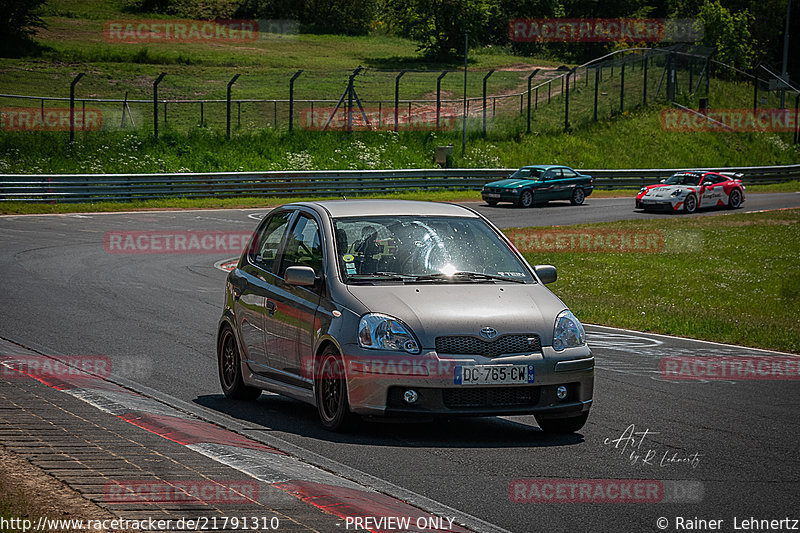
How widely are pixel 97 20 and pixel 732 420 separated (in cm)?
9324

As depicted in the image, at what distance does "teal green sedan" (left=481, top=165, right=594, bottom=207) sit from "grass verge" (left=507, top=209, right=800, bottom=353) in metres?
7.38

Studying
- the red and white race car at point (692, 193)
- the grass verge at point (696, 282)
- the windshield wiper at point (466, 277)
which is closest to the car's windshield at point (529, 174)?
the red and white race car at point (692, 193)

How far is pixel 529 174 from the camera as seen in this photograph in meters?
40.0

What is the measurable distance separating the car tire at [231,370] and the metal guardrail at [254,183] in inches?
1024

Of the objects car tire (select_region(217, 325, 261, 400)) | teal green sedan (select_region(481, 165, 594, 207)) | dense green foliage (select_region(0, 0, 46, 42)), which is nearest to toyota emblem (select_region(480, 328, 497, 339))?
car tire (select_region(217, 325, 261, 400))

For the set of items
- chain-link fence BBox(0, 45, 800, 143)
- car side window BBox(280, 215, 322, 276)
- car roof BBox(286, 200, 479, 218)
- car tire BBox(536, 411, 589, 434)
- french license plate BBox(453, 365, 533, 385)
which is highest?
car roof BBox(286, 200, 479, 218)

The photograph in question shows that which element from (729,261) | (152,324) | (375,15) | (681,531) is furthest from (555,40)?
(681,531)

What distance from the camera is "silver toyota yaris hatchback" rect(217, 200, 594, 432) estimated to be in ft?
24.7

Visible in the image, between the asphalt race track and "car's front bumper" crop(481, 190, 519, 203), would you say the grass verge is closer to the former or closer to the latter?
the asphalt race track

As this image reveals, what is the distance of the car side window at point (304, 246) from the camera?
870 centimetres

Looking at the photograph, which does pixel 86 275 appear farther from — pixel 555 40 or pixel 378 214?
pixel 555 40

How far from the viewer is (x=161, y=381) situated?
10.0 metres

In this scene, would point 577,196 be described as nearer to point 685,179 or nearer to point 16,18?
point 685,179

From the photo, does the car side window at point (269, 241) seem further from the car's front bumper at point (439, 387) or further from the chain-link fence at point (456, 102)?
the chain-link fence at point (456, 102)
